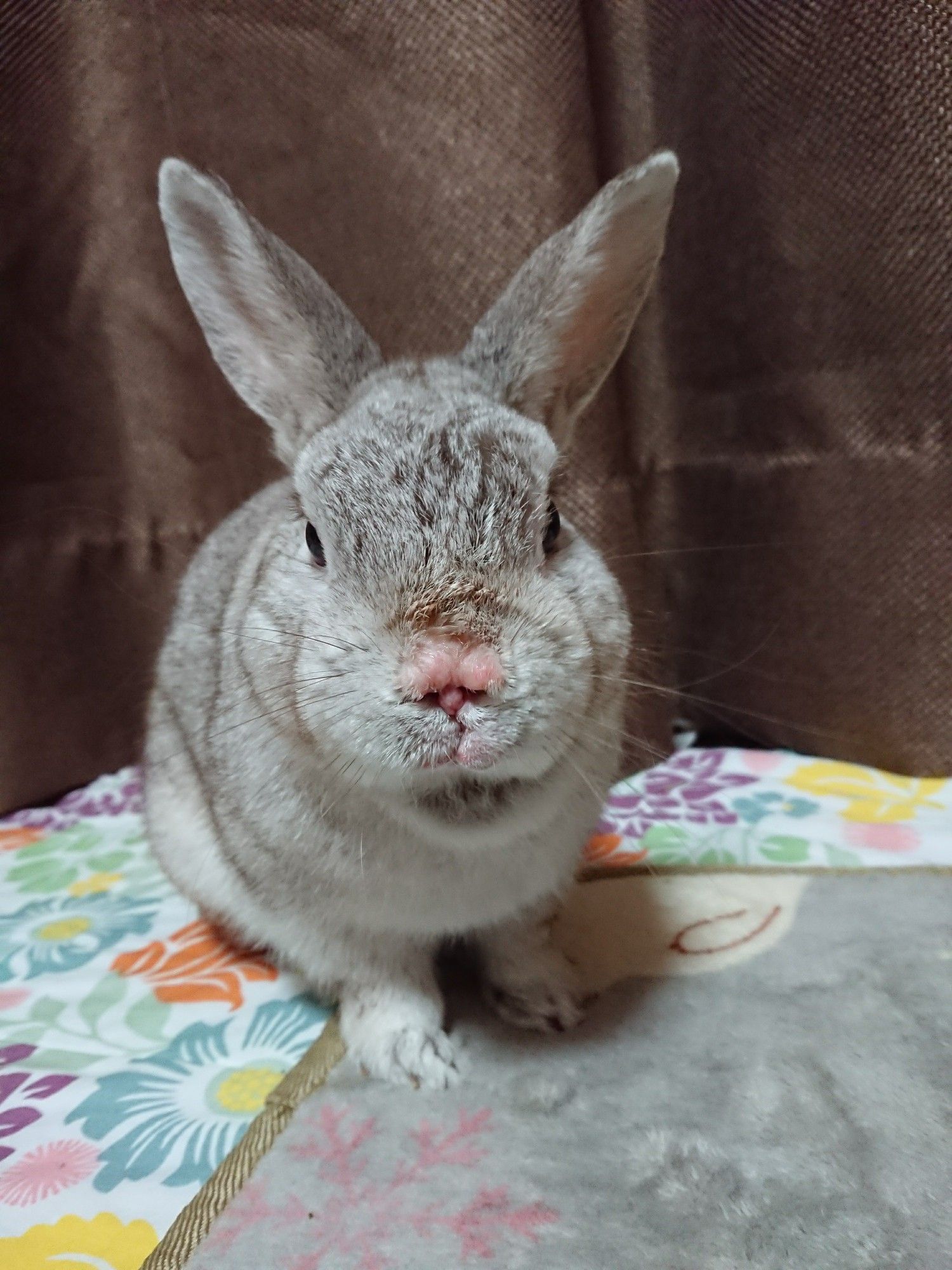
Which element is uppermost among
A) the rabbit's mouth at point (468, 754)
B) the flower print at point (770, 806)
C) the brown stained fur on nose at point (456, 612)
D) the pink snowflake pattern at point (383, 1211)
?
the brown stained fur on nose at point (456, 612)

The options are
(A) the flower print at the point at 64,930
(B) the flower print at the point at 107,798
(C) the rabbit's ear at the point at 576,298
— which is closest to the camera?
(C) the rabbit's ear at the point at 576,298

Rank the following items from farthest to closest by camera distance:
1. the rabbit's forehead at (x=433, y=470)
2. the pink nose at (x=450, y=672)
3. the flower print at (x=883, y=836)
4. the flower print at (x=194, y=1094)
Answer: the flower print at (x=883, y=836), the flower print at (x=194, y=1094), the rabbit's forehead at (x=433, y=470), the pink nose at (x=450, y=672)

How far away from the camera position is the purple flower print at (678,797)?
1663mm

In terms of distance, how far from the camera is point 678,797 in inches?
69.2

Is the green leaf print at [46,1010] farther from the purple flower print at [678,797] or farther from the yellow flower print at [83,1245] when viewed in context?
the purple flower print at [678,797]

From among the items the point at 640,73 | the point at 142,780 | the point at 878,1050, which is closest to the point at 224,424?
the point at 142,780

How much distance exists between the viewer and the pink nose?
0.77 m

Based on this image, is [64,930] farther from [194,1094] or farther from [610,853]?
[610,853]

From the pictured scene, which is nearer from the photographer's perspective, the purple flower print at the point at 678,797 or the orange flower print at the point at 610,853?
the orange flower print at the point at 610,853

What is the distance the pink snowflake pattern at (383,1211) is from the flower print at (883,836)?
88 centimetres

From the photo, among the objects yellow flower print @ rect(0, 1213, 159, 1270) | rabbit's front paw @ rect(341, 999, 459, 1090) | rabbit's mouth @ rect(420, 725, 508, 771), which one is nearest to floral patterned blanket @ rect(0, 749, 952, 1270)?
yellow flower print @ rect(0, 1213, 159, 1270)

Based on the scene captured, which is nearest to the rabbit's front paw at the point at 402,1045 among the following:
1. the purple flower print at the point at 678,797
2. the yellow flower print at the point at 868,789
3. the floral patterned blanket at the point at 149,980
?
the floral patterned blanket at the point at 149,980

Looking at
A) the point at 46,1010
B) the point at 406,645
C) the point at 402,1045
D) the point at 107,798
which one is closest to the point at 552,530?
the point at 406,645

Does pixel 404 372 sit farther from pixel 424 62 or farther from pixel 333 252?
pixel 424 62
